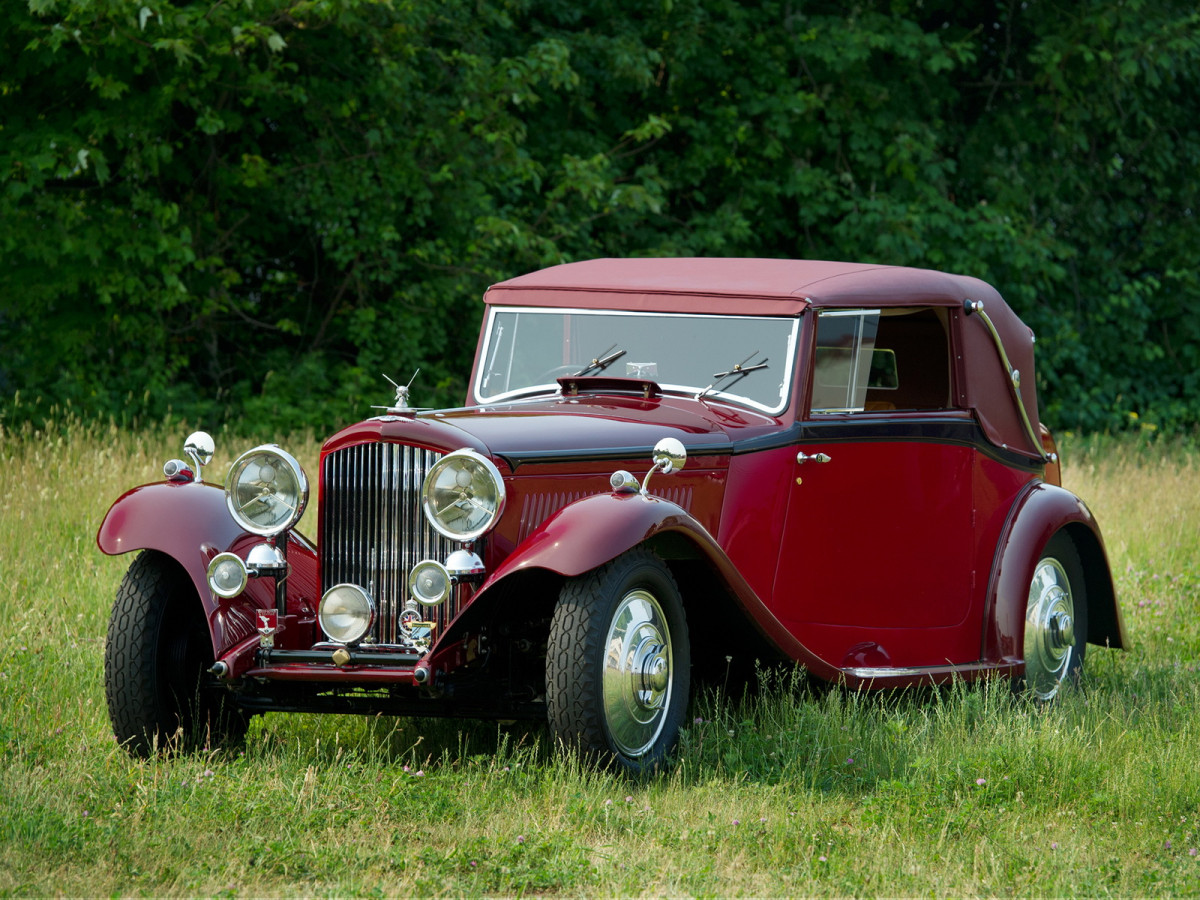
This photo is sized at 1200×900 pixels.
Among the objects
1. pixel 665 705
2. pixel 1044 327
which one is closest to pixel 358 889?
pixel 665 705

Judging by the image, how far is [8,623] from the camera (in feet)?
22.0

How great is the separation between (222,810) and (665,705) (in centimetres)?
142

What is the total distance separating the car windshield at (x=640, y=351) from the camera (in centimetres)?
546

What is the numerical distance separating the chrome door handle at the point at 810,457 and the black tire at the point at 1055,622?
3.72 ft

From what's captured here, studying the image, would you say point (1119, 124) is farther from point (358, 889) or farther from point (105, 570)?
point (358, 889)

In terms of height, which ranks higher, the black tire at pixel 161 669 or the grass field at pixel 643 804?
the black tire at pixel 161 669

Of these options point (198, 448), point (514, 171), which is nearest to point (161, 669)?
point (198, 448)

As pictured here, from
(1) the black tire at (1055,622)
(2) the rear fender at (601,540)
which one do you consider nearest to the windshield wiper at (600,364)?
(2) the rear fender at (601,540)

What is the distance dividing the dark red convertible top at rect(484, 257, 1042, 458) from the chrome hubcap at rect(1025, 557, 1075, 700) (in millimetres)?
584

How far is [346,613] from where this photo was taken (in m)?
4.50

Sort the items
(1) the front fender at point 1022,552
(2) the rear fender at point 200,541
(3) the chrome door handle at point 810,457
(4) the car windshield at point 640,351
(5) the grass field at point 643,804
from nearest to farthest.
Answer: (5) the grass field at point 643,804
(2) the rear fender at point 200,541
(3) the chrome door handle at point 810,457
(4) the car windshield at point 640,351
(1) the front fender at point 1022,552

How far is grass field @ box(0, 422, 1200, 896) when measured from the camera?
372cm

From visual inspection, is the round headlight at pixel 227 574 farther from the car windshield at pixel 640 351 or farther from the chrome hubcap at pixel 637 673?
the car windshield at pixel 640 351

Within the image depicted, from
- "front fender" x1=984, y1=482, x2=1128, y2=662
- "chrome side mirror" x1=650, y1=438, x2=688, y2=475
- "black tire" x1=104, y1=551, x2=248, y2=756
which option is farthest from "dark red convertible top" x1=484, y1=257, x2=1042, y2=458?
"black tire" x1=104, y1=551, x2=248, y2=756
